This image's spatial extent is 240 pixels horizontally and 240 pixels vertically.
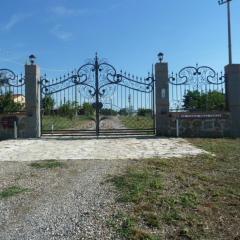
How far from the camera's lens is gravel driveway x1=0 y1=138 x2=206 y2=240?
6.16 metres

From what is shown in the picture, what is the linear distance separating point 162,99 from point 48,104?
5900 mm

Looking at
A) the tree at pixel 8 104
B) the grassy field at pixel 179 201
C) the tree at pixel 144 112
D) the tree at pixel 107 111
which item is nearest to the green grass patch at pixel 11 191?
the grassy field at pixel 179 201

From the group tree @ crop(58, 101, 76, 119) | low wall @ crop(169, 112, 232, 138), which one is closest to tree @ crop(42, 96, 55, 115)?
tree @ crop(58, 101, 76, 119)

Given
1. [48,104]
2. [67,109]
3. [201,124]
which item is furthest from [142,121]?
[201,124]

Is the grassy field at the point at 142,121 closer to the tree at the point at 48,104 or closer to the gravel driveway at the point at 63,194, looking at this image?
the tree at the point at 48,104

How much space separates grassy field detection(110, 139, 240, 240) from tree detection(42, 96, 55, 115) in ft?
38.4

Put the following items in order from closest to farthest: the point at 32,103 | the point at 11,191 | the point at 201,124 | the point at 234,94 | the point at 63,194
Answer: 1. the point at 63,194
2. the point at 11,191
3. the point at 234,94
4. the point at 201,124
5. the point at 32,103

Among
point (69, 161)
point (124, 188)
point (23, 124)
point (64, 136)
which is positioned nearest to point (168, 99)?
point (64, 136)

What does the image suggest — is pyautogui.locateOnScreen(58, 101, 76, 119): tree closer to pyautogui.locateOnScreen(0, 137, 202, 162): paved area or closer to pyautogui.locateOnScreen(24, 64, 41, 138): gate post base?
pyautogui.locateOnScreen(24, 64, 41, 138): gate post base

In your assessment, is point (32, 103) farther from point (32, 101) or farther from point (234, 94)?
point (234, 94)

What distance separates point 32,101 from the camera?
776 inches

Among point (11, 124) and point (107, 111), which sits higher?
point (107, 111)

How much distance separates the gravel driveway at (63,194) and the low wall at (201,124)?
19.2 ft

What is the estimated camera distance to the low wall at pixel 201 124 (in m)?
19.4
